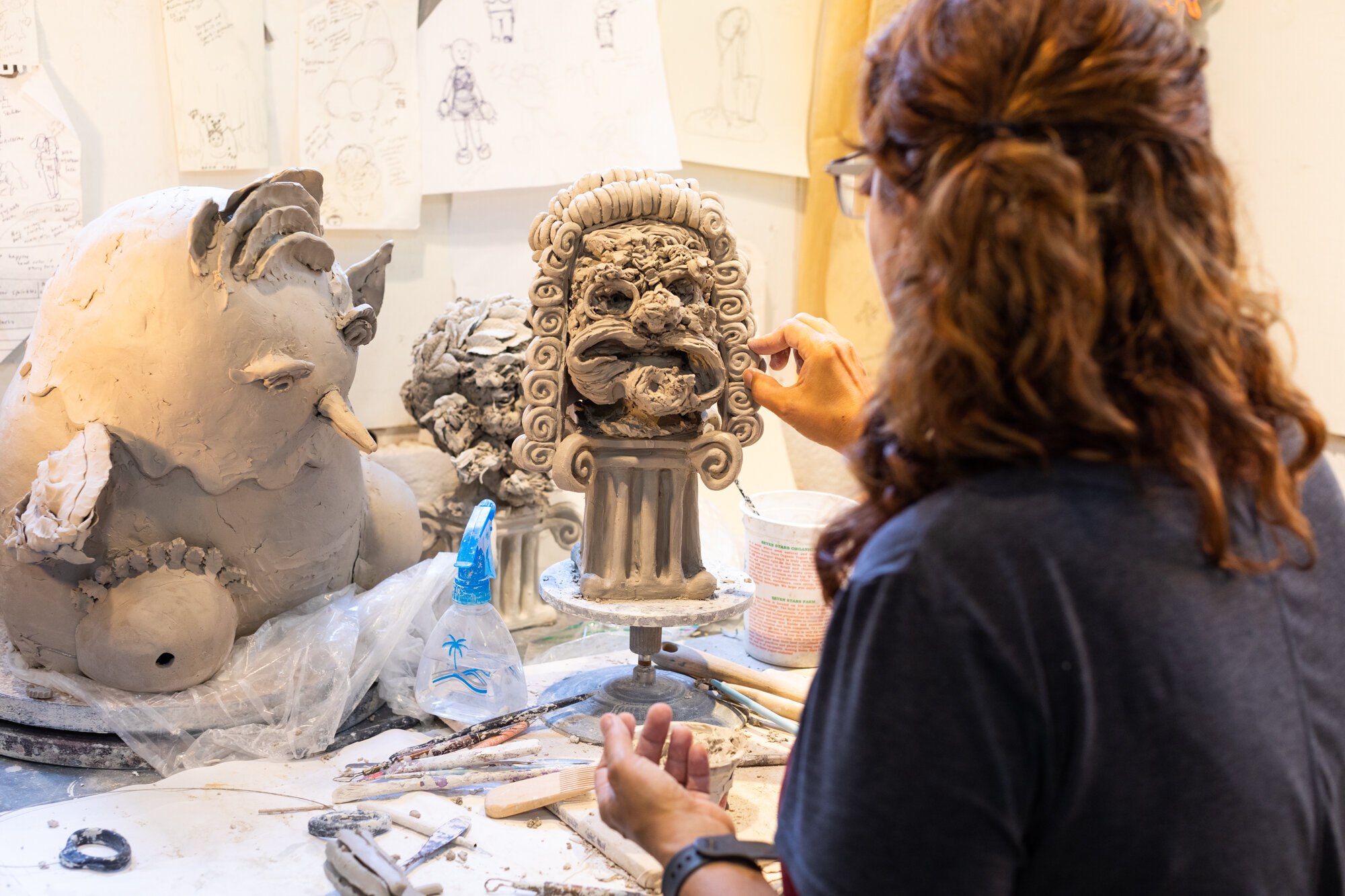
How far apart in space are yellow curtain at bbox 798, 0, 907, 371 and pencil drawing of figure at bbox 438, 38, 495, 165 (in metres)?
1.32

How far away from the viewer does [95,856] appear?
151 centimetres

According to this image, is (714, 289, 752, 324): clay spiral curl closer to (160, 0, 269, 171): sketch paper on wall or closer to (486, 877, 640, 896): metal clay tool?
(486, 877, 640, 896): metal clay tool

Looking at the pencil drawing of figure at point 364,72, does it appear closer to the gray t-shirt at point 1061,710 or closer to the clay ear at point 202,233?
the clay ear at point 202,233

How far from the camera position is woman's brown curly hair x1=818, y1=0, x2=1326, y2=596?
0.77m

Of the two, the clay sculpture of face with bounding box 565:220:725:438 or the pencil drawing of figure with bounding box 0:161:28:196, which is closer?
the clay sculpture of face with bounding box 565:220:725:438

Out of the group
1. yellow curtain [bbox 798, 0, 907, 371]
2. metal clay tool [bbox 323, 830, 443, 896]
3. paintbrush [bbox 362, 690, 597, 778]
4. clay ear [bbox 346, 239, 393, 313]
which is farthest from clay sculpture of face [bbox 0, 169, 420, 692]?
yellow curtain [bbox 798, 0, 907, 371]

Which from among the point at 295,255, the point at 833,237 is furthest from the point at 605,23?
the point at 295,255

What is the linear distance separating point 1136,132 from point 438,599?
1.89m

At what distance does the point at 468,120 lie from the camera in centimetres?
343

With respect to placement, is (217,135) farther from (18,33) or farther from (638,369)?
(638,369)

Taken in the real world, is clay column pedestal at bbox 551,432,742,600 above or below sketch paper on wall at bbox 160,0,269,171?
below

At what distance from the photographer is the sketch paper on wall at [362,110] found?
3115 millimetres

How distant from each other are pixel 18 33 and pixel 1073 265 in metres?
2.91

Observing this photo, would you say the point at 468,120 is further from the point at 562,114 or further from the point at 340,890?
the point at 340,890
